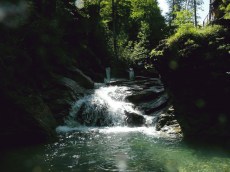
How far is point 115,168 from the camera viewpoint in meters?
9.76

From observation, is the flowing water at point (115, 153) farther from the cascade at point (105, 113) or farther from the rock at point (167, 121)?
the rock at point (167, 121)

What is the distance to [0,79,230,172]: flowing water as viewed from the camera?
9.92 metres

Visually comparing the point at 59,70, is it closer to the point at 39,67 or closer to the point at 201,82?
the point at 39,67

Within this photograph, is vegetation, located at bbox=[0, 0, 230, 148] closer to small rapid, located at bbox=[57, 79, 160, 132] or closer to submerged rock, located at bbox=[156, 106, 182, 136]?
small rapid, located at bbox=[57, 79, 160, 132]

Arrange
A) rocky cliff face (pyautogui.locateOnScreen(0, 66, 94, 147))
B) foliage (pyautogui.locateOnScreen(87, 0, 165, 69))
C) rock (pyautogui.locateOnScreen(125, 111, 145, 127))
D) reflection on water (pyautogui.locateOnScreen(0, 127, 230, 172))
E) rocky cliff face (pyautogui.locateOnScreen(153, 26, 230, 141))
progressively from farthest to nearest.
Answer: foliage (pyautogui.locateOnScreen(87, 0, 165, 69))
rock (pyautogui.locateOnScreen(125, 111, 145, 127))
rocky cliff face (pyautogui.locateOnScreen(0, 66, 94, 147))
rocky cliff face (pyautogui.locateOnScreen(153, 26, 230, 141))
reflection on water (pyautogui.locateOnScreen(0, 127, 230, 172))

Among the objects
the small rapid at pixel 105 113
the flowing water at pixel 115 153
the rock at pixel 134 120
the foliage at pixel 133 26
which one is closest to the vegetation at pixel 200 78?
the flowing water at pixel 115 153

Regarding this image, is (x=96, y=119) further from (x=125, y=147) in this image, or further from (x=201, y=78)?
(x=201, y=78)

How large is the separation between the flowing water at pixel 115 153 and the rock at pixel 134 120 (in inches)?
11.0

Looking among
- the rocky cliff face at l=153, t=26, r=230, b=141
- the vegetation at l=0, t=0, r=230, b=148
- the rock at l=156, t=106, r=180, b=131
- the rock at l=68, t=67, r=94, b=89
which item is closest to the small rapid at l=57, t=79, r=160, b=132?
the vegetation at l=0, t=0, r=230, b=148

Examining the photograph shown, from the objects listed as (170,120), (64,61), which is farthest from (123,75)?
(170,120)

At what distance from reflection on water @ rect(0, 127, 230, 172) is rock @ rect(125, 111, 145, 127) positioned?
321 centimetres

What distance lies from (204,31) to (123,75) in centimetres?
2075

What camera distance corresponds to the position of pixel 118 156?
11352mm

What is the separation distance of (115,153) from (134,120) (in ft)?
22.5
